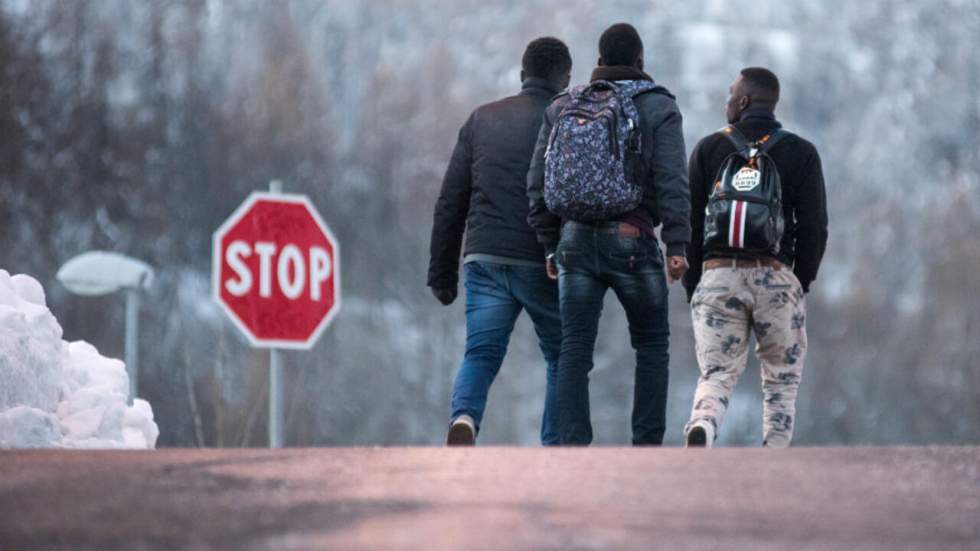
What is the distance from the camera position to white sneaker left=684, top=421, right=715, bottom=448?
24.8 feet

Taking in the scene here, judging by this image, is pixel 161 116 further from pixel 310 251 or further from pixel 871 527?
pixel 871 527

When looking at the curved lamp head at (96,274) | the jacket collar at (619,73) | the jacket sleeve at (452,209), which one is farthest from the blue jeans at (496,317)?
the curved lamp head at (96,274)

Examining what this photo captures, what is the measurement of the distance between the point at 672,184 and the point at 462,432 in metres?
1.16

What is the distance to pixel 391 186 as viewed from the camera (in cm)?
3497

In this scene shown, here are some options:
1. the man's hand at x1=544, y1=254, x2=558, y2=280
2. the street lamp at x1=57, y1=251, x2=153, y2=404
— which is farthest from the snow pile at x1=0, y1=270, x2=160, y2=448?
the street lamp at x1=57, y1=251, x2=153, y2=404

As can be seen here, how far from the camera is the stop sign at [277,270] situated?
472 inches

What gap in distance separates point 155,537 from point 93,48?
27914 millimetres

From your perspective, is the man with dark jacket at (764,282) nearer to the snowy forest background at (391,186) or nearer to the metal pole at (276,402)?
the metal pole at (276,402)

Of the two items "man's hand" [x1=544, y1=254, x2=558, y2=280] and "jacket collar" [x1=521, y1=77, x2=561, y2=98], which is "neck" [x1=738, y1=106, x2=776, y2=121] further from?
"man's hand" [x1=544, y1=254, x2=558, y2=280]

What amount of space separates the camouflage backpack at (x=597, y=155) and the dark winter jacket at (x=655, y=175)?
1.6 inches

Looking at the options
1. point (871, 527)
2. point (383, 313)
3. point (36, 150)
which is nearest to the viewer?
point (871, 527)

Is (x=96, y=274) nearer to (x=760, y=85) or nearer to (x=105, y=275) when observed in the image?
(x=105, y=275)

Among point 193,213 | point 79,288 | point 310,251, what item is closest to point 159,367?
point 193,213

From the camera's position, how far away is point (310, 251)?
12.1m
